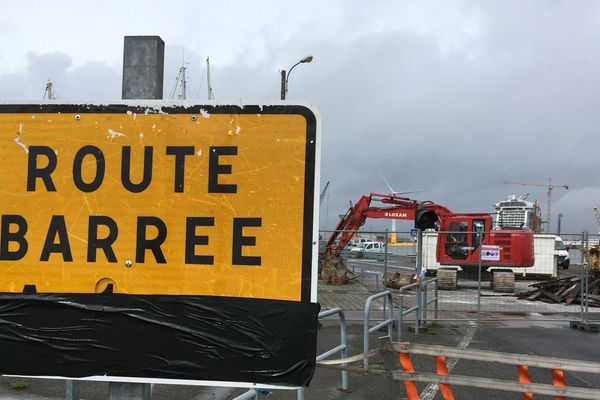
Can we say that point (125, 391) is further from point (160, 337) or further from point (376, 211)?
point (376, 211)

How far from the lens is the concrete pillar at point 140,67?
172 centimetres

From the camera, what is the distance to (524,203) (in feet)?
168

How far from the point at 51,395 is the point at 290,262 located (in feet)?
16.4

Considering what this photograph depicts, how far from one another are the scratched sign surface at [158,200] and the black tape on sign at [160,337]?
0.15 ft

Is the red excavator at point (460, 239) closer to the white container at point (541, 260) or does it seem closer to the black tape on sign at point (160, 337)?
the white container at point (541, 260)

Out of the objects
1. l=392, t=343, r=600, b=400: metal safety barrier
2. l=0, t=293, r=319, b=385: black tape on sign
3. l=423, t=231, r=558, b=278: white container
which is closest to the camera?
l=0, t=293, r=319, b=385: black tape on sign

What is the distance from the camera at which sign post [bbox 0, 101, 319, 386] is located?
5.24ft

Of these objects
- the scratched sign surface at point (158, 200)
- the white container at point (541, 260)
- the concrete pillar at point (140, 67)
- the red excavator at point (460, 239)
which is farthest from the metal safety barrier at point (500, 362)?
the white container at point (541, 260)

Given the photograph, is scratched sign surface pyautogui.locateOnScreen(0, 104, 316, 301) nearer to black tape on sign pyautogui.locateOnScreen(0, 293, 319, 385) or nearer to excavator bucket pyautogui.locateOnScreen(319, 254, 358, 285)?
black tape on sign pyautogui.locateOnScreen(0, 293, 319, 385)

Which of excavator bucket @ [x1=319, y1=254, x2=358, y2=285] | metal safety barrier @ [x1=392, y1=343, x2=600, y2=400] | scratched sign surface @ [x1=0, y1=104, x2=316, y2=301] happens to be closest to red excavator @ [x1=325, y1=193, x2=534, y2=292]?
excavator bucket @ [x1=319, y1=254, x2=358, y2=285]

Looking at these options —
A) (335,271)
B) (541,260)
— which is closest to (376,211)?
(335,271)

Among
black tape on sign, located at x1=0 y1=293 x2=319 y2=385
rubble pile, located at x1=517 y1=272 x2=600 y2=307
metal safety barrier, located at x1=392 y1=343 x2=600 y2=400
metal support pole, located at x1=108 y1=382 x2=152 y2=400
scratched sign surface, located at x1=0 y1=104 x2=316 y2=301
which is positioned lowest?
rubble pile, located at x1=517 y1=272 x2=600 y2=307

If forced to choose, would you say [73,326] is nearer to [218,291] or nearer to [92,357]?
[92,357]

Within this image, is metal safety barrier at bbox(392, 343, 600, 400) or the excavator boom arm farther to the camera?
the excavator boom arm
